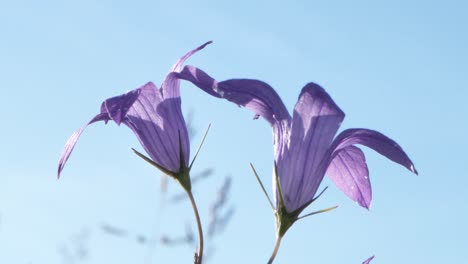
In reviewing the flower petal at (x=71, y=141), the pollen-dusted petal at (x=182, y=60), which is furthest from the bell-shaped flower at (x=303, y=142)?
the flower petal at (x=71, y=141)

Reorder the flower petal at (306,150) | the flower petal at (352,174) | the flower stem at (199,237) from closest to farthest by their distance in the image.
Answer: the flower stem at (199,237) < the flower petal at (306,150) < the flower petal at (352,174)

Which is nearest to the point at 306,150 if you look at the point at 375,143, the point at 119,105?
the point at 375,143

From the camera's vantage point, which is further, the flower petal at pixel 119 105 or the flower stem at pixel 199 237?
the flower petal at pixel 119 105

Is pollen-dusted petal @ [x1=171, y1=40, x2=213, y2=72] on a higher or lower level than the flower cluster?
higher

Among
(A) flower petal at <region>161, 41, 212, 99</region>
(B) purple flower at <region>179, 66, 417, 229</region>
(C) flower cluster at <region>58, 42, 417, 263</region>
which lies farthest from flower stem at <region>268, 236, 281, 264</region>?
(A) flower petal at <region>161, 41, 212, 99</region>

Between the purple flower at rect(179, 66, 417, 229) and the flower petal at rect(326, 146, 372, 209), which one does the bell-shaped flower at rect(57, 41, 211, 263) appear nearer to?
the purple flower at rect(179, 66, 417, 229)

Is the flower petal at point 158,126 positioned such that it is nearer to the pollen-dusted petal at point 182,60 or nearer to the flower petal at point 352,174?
the pollen-dusted petal at point 182,60

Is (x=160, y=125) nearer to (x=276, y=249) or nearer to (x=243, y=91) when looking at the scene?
(x=243, y=91)
